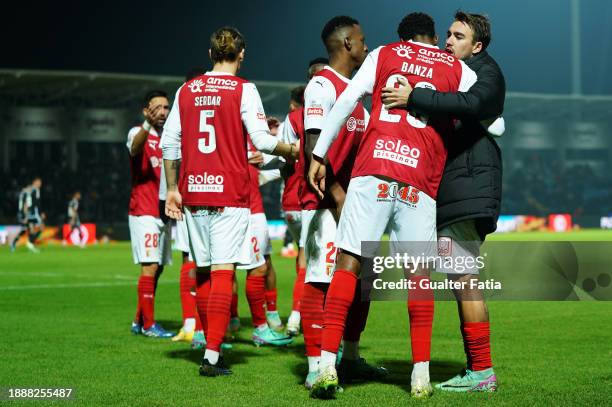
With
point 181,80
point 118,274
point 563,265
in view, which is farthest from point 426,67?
point 181,80

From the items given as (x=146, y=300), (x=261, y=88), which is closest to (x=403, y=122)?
(x=146, y=300)

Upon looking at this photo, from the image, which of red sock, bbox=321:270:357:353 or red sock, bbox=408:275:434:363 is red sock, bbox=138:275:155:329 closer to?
red sock, bbox=321:270:357:353

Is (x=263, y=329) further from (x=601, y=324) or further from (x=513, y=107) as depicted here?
(x=513, y=107)

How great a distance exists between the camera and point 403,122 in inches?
207

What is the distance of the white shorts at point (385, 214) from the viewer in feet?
17.1

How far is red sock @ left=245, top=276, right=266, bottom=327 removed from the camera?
27.2ft

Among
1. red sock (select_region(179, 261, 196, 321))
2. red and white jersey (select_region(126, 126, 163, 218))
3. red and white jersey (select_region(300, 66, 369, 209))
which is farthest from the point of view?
red and white jersey (select_region(126, 126, 163, 218))

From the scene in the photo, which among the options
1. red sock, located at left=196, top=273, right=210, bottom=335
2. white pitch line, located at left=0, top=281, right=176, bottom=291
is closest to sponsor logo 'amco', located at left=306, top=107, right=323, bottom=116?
red sock, located at left=196, top=273, right=210, bottom=335

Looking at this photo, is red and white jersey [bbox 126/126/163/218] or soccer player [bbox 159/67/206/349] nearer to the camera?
soccer player [bbox 159/67/206/349]

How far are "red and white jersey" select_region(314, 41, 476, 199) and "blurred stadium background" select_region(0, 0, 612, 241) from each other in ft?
94.9

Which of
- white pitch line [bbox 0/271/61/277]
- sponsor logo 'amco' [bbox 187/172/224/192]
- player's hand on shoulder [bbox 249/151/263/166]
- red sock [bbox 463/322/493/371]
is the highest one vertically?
player's hand on shoulder [bbox 249/151/263/166]

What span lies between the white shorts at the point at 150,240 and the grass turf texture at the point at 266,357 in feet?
2.54

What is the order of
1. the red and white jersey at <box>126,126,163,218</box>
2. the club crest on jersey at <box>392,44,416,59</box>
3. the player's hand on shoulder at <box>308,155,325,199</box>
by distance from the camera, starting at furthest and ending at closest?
the red and white jersey at <box>126,126,163,218</box>, the player's hand on shoulder at <box>308,155,325,199</box>, the club crest on jersey at <box>392,44,416,59</box>

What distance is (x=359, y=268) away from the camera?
17.5 ft
